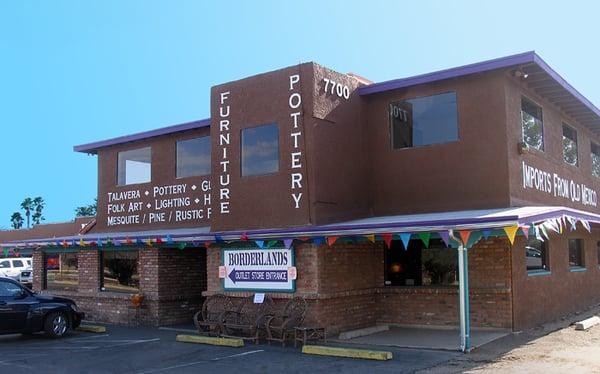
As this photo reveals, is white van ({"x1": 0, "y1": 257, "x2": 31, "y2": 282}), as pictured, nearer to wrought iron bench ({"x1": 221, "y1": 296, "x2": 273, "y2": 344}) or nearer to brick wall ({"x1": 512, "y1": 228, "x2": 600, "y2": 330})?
wrought iron bench ({"x1": 221, "y1": 296, "x2": 273, "y2": 344})

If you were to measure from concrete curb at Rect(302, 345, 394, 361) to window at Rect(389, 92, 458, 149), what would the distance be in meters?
5.48

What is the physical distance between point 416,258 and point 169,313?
265 inches

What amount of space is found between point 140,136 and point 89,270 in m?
4.17

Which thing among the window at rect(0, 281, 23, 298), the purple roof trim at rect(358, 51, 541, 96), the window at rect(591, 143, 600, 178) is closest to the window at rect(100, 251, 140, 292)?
the window at rect(0, 281, 23, 298)

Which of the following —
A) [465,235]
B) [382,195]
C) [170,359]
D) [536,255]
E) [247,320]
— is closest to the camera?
[465,235]

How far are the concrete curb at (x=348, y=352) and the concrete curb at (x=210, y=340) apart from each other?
1.70m

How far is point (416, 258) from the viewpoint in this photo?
14906 millimetres

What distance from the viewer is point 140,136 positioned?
19.1 m

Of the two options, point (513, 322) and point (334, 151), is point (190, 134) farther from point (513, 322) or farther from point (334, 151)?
point (513, 322)

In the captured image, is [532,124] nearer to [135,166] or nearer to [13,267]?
[135,166]

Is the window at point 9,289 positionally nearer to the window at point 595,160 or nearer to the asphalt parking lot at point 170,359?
the asphalt parking lot at point 170,359

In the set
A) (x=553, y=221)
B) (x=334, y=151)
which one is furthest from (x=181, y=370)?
(x=553, y=221)

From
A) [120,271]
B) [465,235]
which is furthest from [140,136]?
[465,235]

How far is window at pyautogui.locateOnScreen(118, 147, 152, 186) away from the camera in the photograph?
19391mm
